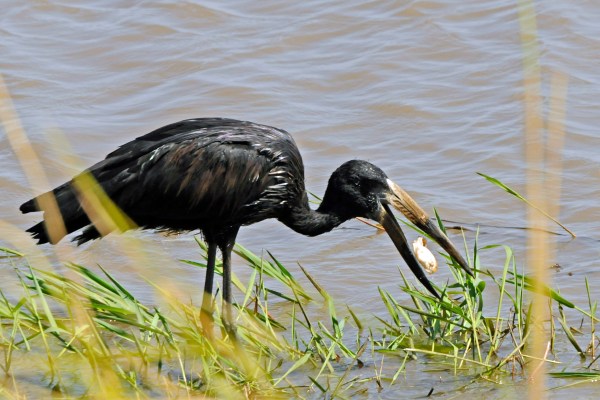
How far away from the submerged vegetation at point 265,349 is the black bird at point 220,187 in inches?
9.0

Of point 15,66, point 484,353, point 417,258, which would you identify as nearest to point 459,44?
point 15,66

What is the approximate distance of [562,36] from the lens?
9.62 meters

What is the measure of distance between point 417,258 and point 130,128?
3.58 metres

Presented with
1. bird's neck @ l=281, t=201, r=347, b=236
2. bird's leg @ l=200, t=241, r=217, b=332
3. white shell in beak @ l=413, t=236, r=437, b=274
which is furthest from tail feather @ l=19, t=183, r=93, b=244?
white shell in beak @ l=413, t=236, r=437, b=274

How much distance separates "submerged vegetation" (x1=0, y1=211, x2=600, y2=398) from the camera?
4.31 metres

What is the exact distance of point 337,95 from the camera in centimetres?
909

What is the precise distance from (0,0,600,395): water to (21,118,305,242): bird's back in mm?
858

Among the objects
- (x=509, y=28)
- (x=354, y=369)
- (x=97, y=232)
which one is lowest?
(x=354, y=369)

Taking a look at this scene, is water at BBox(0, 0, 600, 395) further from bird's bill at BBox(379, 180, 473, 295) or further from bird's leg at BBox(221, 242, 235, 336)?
bird's leg at BBox(221, 242, 235, 336)

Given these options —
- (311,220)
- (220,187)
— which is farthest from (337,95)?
(220,187)

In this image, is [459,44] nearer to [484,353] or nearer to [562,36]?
[562,36]

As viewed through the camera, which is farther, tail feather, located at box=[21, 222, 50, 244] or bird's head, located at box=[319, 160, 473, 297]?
bird's head, located at box=[319, 160, 473, 297]

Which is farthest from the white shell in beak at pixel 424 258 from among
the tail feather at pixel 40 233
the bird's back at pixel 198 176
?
the tail feather at pixel 40 233

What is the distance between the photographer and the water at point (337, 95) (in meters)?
6.87
